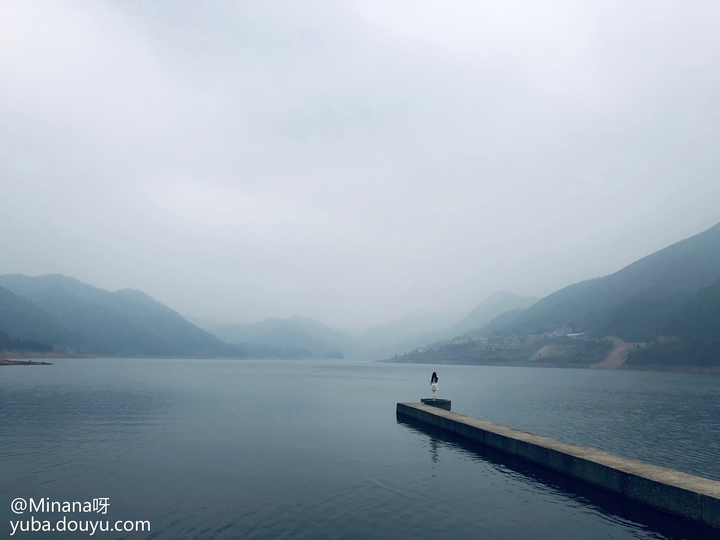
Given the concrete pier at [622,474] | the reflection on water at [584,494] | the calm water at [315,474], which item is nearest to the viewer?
the reflection on water at [584,494]

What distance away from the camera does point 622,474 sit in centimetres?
2134

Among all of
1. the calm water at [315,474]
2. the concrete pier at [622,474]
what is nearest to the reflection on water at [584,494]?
the calm water at [315,474]

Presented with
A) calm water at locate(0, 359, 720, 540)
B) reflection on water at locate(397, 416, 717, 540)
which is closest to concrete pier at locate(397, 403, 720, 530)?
reflection on water at locate(397, 416, 717, 540)

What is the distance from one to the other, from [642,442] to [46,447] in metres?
45.0

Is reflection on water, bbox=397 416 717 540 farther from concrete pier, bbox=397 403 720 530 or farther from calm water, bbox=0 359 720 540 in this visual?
concrete pier, bbox=397 403 720 530

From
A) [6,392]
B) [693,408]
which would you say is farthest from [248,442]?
[693,408]

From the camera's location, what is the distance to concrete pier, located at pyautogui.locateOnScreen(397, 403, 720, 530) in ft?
59.0

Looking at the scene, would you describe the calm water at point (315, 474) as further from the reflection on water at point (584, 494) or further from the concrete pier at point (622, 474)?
the concrete pier at point (622, 474)

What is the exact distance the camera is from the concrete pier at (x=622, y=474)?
708 inches

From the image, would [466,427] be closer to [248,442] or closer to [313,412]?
[248,442]

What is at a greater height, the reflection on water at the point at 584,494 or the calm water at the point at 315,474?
the calm water at the point at 315,474

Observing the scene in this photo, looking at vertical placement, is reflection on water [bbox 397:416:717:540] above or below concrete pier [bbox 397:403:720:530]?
below

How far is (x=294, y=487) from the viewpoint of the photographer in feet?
74.2

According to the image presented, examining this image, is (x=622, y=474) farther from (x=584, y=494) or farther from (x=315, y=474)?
(x=315, y=474)
